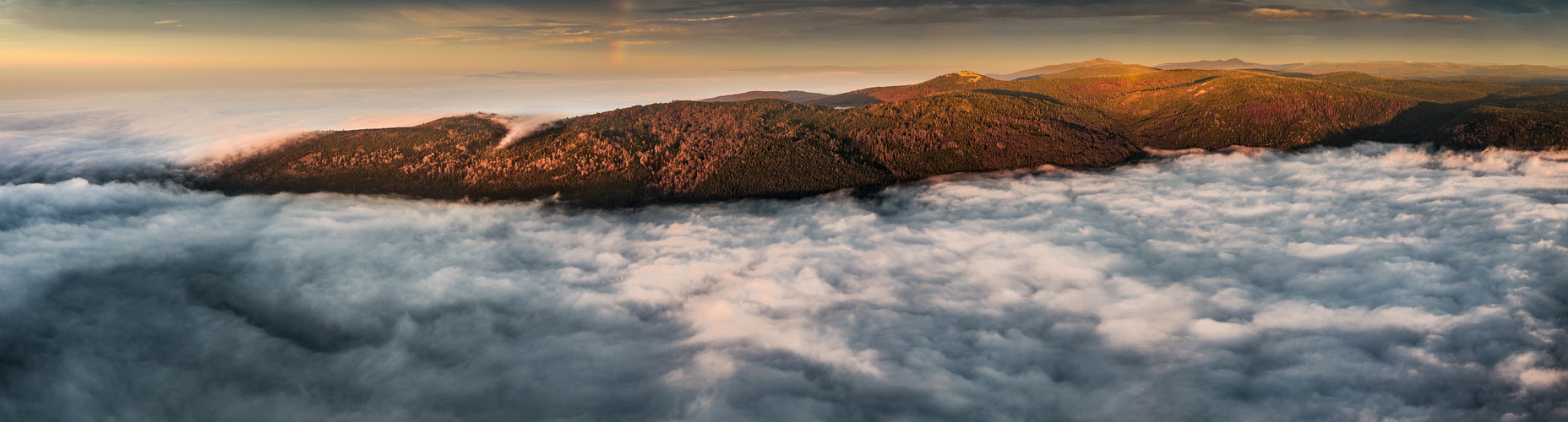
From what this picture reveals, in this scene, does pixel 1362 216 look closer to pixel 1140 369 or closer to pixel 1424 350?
pixel 1424 350

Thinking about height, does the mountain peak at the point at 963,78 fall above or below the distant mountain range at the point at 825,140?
above

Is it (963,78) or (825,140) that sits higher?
(963,78)

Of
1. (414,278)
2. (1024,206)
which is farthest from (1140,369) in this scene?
(414,278)

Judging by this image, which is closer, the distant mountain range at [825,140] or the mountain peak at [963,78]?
the distant mountain range at [825,140]

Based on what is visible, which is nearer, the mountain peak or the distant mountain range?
the distant mountain range

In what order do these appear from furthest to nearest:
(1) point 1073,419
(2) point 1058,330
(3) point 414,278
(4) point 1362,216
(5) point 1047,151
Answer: (5) point 1047,151 < (4) point 1362,216 < (3) point 414,278 < (2) point 1058,330 < (1) point 1073,419

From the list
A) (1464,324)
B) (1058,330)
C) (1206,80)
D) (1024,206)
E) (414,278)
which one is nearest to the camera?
(1464,324)

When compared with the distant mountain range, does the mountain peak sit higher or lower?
higher

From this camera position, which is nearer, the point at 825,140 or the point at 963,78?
the point at 825,140
